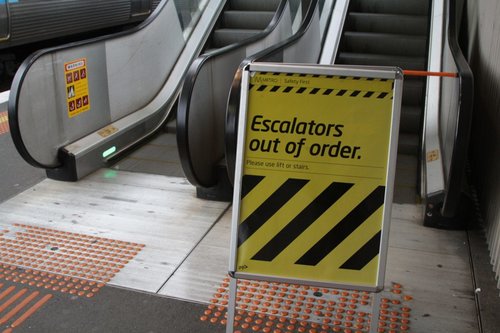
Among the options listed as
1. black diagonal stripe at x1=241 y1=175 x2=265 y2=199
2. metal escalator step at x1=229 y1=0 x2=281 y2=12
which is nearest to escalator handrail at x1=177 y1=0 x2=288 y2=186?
black diagonal stripe at x1=241 y1=175 x2=265 y2=199

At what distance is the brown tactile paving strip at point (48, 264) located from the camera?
111 inches

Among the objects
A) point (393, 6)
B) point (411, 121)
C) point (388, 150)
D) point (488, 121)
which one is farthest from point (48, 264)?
point (393, 6)

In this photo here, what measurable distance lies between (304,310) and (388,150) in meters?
1.06

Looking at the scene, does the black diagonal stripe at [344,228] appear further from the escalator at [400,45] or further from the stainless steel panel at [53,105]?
the stainless steel panel at [53,105]

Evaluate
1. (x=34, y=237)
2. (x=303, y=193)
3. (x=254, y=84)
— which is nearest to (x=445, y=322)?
(x=303, y=193)

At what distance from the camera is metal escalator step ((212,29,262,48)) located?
6.86m

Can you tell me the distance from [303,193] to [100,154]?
9.59ft

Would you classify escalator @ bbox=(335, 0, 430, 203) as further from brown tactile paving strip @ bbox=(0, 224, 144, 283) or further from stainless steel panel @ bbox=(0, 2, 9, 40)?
stainless steel panel @ bbox=(0, 2, 9, 40)

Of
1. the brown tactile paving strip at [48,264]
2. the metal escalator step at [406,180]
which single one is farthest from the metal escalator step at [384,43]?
the brown tactile paving strip at [48,264]

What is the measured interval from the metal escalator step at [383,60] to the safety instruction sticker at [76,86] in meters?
2.99

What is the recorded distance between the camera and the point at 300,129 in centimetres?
223

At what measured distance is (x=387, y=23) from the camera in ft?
21.9

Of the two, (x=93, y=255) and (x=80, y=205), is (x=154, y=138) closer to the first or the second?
(x=80, y=205)

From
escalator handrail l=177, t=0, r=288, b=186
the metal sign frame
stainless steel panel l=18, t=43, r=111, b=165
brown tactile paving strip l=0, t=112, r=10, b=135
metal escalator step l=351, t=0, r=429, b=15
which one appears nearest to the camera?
the metal sign frame
